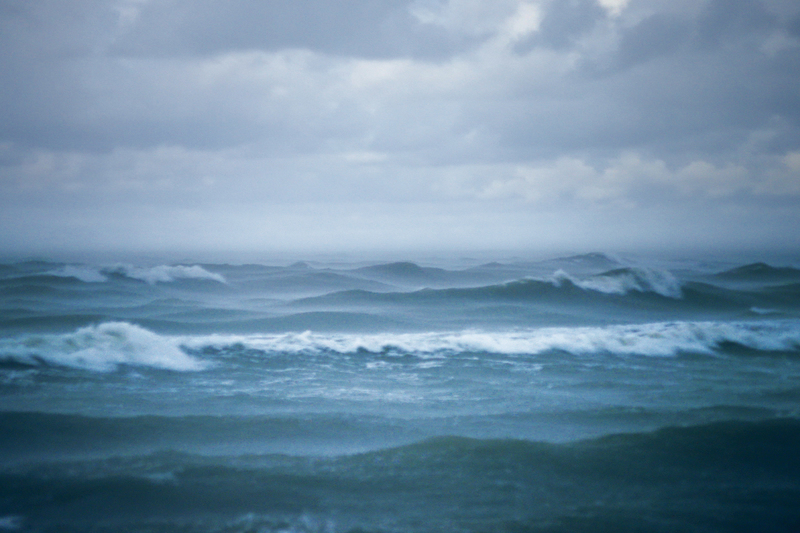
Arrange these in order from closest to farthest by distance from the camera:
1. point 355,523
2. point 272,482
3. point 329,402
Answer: point 355,523, point 272,482, point 329,402

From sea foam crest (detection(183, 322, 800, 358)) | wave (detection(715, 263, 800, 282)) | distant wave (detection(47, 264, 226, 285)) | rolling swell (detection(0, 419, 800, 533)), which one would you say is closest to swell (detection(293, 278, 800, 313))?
wave (detection(715, 263, 800, 282))

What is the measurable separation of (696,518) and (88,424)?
6249 millimetres

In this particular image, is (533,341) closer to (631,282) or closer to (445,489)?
(445,489)

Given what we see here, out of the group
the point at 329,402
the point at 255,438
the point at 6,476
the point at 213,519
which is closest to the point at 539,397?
the point at 329,402

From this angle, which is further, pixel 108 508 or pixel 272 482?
pixel 272 482

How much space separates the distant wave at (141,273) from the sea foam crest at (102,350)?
13.5 metres

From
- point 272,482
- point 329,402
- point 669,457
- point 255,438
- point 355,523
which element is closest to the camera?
point 355,523

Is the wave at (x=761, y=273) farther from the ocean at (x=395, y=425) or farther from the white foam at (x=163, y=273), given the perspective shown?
the white foam at (x=163, y=273)

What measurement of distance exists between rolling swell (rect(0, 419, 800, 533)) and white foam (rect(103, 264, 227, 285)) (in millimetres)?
20224

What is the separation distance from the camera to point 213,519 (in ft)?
14.5

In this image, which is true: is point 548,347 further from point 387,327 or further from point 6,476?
point 6,476

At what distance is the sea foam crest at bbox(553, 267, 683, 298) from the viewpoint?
20609 mm

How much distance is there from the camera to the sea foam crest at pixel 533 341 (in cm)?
1115

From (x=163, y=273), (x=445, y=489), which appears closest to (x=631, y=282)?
(x=445, y=489)
